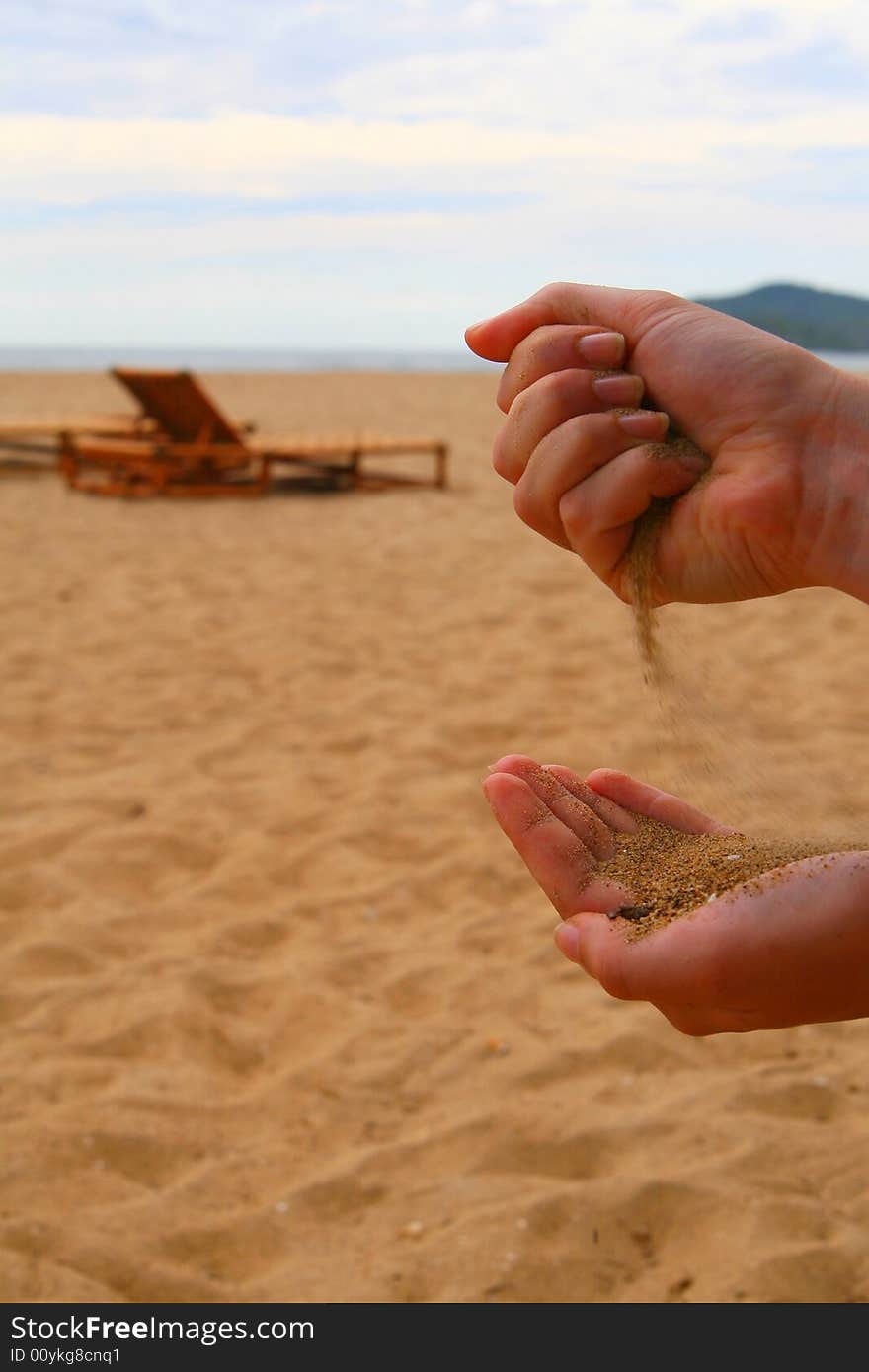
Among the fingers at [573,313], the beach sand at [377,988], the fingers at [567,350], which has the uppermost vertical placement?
the fingers at [573,313]

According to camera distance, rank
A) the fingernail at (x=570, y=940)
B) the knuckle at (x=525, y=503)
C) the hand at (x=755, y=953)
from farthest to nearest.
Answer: the knuckle at (x=525, y=503)
the fingernail at (x=570, y=940)
the hand at (x=755, y=953)

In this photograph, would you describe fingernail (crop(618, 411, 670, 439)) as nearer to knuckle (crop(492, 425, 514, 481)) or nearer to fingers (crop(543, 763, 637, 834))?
knuckle (crop(492, 425, 514, 481))

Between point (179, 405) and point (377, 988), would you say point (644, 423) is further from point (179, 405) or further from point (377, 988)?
point (179, 405)

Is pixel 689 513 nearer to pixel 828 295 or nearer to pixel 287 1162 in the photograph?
pixel 287 1162

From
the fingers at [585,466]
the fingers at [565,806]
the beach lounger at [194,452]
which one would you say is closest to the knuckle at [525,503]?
the fingers at [585,466]

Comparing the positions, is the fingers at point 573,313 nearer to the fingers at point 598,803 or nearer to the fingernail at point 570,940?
the fingers at point 598,803

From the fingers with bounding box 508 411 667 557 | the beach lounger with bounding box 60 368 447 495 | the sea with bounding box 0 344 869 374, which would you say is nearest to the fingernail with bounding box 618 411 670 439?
the fingers with bounding box 508 411 667 557

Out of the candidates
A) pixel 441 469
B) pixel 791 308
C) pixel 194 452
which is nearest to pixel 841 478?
→ pixel 791 308
